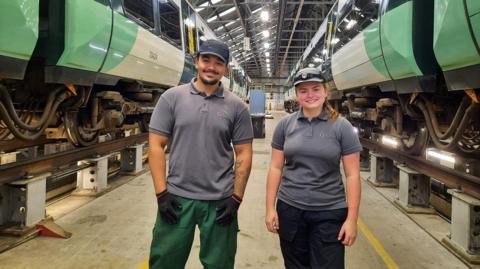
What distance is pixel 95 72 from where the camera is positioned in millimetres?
3490

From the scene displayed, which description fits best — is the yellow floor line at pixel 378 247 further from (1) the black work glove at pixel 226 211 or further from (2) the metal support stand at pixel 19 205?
(2) the metal support stand at pixel 19 205

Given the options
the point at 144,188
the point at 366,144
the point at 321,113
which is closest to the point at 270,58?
the point at 366,144

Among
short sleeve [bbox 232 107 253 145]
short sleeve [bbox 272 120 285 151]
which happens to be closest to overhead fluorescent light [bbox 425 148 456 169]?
short sleeve [bbox 272 120 285 151]

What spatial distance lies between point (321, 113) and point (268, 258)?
1423mm

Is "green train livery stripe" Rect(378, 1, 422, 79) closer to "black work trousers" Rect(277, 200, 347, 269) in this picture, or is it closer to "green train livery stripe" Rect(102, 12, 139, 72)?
"black work trousers" Rect(277, 200, 347, 269)

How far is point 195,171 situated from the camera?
1847mm

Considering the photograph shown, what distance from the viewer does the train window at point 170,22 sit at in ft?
17.3

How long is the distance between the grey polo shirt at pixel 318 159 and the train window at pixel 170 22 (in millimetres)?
3937

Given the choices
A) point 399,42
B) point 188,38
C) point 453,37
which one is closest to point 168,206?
point 453,37

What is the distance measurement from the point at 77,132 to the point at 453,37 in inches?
148

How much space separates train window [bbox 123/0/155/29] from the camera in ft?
13.5

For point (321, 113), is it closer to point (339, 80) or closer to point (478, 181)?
point (478, 181)

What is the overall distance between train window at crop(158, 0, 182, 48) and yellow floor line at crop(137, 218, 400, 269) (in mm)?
3624

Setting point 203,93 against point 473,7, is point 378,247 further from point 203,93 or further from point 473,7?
point 203,93
